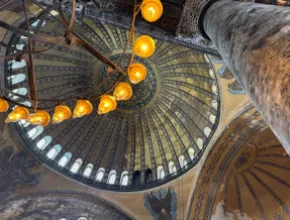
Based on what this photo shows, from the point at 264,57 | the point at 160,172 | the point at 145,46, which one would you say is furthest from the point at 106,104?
the point at 160,172

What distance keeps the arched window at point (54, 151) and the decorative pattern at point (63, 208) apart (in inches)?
43.7

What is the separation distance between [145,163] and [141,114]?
1.71m

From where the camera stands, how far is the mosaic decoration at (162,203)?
9.94m

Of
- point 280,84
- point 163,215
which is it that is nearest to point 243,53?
point 280,84

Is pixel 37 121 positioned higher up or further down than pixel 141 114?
further down

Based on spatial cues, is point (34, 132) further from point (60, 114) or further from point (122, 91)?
point (122, 91)

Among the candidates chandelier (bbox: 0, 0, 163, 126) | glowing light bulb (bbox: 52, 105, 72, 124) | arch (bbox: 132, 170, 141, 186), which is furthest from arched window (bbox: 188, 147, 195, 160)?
glowing light bulb (bbox: 52, 105, 72, 124)

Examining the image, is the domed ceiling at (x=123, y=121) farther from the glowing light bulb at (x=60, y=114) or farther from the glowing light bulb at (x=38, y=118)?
the glowing light bulb at (x=60, y=114)

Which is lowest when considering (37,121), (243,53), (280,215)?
(243,53)

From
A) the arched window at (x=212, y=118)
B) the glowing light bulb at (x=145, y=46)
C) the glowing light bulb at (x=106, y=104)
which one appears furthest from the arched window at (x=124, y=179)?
the glowing light bulb at (x=145, y=46)

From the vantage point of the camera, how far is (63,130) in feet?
35.4

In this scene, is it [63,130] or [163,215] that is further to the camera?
[63,130]

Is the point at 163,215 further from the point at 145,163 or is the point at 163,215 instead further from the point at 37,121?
the point at 37,121

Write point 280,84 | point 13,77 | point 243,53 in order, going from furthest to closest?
point 13,77
point 243,53
point 280,84
